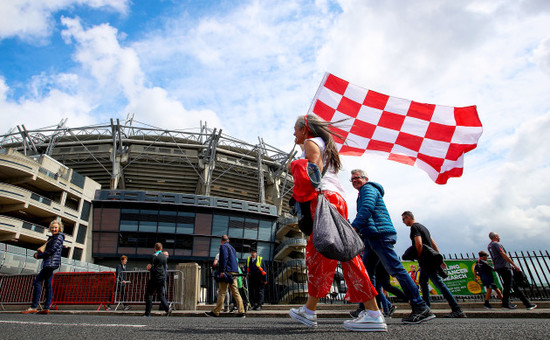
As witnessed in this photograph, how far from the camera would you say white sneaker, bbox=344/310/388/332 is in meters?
2.00

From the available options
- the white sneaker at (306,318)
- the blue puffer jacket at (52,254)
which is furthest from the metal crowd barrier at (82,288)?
the white sneaker at (306,318)

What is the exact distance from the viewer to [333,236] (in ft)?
6.54

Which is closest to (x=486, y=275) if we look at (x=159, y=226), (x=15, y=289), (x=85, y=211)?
(x=15, y=289)

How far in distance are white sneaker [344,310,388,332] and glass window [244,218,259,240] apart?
25.9 metres

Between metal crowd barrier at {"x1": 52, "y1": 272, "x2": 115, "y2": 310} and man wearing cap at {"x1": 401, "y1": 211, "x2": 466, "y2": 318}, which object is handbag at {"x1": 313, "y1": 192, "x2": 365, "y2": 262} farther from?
metal crowd barrier at {"x1": 52, "y1": 272, "x2": 115, "y2": 310}

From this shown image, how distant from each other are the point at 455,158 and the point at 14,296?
Answer: 38.5 ft

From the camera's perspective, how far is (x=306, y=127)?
2.66 meters

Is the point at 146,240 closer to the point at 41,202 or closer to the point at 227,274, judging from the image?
the point at 41,202

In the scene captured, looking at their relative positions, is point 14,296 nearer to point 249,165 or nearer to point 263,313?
point 263,313

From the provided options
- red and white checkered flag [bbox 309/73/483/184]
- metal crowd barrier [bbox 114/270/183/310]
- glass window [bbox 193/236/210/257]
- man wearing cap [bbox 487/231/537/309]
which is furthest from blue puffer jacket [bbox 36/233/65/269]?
glass window [bbox 193/236/210/257]

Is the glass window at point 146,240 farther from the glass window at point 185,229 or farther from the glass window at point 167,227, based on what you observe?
the glass window at point 185,229

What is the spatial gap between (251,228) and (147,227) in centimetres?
844

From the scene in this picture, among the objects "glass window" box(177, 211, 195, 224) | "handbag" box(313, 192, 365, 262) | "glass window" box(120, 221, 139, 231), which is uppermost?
"glass window" box(177, 211, 195, 224)

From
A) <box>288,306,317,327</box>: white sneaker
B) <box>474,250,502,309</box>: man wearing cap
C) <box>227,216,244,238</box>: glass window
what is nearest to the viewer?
<box>288,306,317,327</box>: white sneaker
